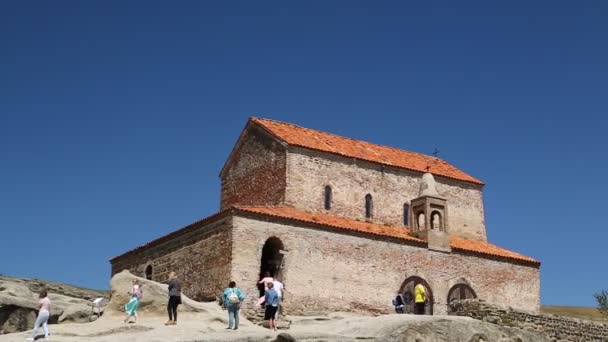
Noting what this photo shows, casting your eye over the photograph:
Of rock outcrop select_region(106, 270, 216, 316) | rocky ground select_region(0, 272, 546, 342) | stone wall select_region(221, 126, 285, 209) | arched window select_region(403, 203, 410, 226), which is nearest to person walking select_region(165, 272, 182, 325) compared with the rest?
rocky ground select_region(0, 272, 546, 342)

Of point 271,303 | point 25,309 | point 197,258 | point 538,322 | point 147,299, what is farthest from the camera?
point 197,258

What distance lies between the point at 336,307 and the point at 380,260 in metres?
3.22

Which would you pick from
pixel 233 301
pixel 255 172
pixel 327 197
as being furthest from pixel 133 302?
pixel 255 172

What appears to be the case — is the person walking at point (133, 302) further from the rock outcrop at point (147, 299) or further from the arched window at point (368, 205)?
the arched window at point (368, 205)

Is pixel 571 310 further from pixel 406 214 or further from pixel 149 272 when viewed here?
pixel 149 272

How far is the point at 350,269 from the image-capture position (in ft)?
105

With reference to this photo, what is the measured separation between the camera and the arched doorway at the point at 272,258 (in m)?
30.6

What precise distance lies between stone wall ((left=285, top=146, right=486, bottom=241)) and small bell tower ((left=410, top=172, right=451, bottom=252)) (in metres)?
1.38

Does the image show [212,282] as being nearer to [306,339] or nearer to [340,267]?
[340,267]

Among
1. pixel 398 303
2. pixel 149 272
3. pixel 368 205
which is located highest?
pixel 368 205

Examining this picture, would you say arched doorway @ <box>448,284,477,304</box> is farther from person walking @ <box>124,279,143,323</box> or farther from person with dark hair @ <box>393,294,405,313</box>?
person walking @ <box>124,279,143,323</box>

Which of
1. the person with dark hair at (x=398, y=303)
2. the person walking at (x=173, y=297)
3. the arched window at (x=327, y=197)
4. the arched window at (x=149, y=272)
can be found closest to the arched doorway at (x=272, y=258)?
the person with dark hair at (x=398, y=303)

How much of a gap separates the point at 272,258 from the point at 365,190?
7849 mm

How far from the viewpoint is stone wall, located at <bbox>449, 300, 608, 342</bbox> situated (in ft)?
92.8
